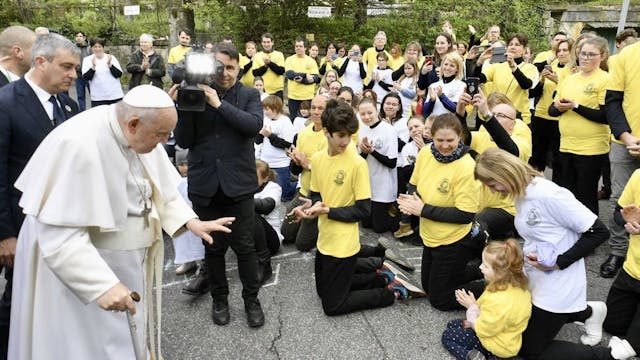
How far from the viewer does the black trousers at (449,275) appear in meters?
3.82

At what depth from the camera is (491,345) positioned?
3.12m

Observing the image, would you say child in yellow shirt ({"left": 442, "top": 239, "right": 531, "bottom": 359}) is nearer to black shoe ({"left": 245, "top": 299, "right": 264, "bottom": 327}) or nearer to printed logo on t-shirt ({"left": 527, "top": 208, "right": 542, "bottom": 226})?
printed logo on t-shirt ({"left": 527, "top": 208, "right": 542, "bottom": 226})

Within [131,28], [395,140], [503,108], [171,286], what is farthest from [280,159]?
[131,28]

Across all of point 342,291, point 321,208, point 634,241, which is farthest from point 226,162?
point 634,241

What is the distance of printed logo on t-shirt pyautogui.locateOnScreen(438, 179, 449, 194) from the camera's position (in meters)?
3.78

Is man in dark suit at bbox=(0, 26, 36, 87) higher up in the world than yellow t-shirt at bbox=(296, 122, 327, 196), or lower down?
higher up

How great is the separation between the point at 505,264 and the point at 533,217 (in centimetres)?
37

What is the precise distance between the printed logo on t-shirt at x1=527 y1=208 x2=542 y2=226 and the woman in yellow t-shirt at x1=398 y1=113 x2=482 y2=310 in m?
0.60

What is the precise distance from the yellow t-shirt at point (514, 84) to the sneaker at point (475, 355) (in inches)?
166

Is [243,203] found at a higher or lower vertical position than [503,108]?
lower

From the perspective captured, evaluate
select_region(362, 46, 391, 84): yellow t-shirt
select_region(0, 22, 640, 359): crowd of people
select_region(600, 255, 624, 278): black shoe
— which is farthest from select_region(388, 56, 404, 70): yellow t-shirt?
select_region(600, 255, 624, 278): black shoe

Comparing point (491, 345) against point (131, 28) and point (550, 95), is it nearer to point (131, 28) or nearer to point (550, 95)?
point (550, 95)

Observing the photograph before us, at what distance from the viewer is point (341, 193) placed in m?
3.77

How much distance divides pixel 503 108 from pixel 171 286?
3543mm
